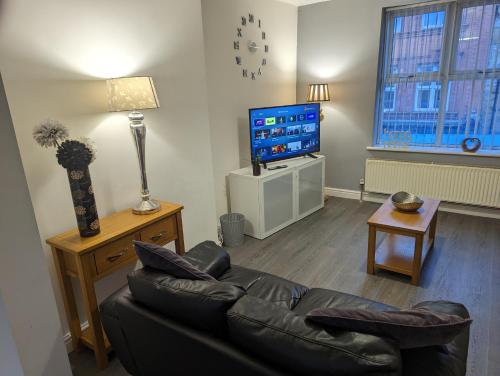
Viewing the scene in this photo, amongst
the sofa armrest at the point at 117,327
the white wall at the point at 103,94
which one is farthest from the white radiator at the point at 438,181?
the sofa armrest at the point at 117,327

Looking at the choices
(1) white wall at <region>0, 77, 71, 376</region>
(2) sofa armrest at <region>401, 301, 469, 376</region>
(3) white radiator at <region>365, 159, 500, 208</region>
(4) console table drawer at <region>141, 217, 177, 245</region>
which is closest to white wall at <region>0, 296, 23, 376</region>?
(1) white wall at <region>0, 77, 71, 376</region>

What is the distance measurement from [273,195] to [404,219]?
1.35 m

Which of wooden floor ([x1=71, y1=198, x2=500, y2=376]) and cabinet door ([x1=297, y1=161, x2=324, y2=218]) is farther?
cabinet door ([x1=297, y1=161, x2=324, y2=218])

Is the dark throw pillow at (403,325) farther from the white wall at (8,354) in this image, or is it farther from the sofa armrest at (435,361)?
the white wall at (8,354)

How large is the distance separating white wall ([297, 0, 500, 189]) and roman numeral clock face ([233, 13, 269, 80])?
89 cm

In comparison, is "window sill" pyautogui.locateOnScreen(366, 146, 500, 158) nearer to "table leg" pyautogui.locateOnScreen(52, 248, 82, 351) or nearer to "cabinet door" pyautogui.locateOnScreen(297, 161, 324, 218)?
"cabinet door" pyautogui.locateOnScreen(297, 161, 324, 218)

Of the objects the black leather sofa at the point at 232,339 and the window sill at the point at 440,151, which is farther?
the window sill at the point at 440,151

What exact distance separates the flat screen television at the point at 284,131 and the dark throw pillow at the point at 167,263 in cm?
221

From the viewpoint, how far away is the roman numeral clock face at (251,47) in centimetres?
373

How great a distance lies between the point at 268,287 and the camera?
2.07m

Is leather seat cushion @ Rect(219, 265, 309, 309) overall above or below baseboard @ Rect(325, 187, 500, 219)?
above

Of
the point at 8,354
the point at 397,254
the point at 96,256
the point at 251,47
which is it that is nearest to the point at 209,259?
the point at 96,256

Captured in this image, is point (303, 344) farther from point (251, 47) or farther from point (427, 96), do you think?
point (427, 96)

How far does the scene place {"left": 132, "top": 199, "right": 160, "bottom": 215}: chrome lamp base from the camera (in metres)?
2.33
